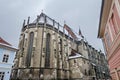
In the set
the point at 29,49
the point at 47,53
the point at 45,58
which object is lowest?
the point at 45,58

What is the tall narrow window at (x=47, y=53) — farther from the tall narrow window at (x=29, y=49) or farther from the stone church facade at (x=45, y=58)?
the tall narrow window at (x=29, y=49)

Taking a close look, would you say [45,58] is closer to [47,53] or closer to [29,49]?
[47,53]

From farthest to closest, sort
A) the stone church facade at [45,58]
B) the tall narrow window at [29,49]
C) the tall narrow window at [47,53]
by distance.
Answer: the tall narrow window at [47,53]
the tall narrow window at [29,49]
the stone church facade at [45,58]

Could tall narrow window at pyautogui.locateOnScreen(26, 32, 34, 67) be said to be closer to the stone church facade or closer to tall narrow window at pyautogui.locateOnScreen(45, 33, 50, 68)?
the stone church facade

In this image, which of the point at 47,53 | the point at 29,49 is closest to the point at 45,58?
the point at 47,53

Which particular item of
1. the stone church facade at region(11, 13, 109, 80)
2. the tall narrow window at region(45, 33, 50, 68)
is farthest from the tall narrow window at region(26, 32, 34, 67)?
the tall narrow window at region(45, 33, 50, 68)

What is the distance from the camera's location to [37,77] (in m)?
20.9

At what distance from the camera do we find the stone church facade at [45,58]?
854 inches

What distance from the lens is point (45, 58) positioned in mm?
23688

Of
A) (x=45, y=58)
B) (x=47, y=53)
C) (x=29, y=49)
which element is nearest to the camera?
(x=45, y=58)

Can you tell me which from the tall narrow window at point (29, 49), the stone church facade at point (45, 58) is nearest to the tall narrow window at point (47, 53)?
the stone church facade at point (45, 58)

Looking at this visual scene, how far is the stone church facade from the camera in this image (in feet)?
71.2

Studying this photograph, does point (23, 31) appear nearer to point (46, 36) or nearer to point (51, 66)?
point (46, 36)

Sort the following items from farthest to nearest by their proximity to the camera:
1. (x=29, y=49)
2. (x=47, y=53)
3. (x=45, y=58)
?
(x=47, y=53) < (x=29, y=49) < (x=45, y=58)
